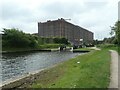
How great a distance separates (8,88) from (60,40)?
14534cm

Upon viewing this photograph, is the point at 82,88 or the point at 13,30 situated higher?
the point at 13,30

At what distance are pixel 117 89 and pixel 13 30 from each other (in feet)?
364

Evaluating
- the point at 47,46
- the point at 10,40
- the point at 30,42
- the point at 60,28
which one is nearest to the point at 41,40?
the point at 47,46

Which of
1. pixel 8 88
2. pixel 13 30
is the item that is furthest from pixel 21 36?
pixel 8 88

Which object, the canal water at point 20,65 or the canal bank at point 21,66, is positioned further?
the canal water at point 20,65

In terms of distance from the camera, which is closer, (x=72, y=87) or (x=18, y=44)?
(x=72, y=87)

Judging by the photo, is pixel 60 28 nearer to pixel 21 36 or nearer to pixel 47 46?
pixel 47 46

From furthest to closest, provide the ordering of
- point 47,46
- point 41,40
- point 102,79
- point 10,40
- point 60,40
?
point 60,40, point 41,40, point 47,46, point 10,40, point 102,79

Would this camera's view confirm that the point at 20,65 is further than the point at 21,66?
Yes

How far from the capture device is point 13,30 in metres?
121

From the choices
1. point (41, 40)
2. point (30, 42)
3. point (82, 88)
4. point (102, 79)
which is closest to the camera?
point (82, 88)

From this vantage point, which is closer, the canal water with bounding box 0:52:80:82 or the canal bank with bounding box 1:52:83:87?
the canal bank with bounding box 1:52:83:87

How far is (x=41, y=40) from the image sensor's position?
148000 mm

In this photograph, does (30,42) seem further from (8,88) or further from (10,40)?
(8,88)
